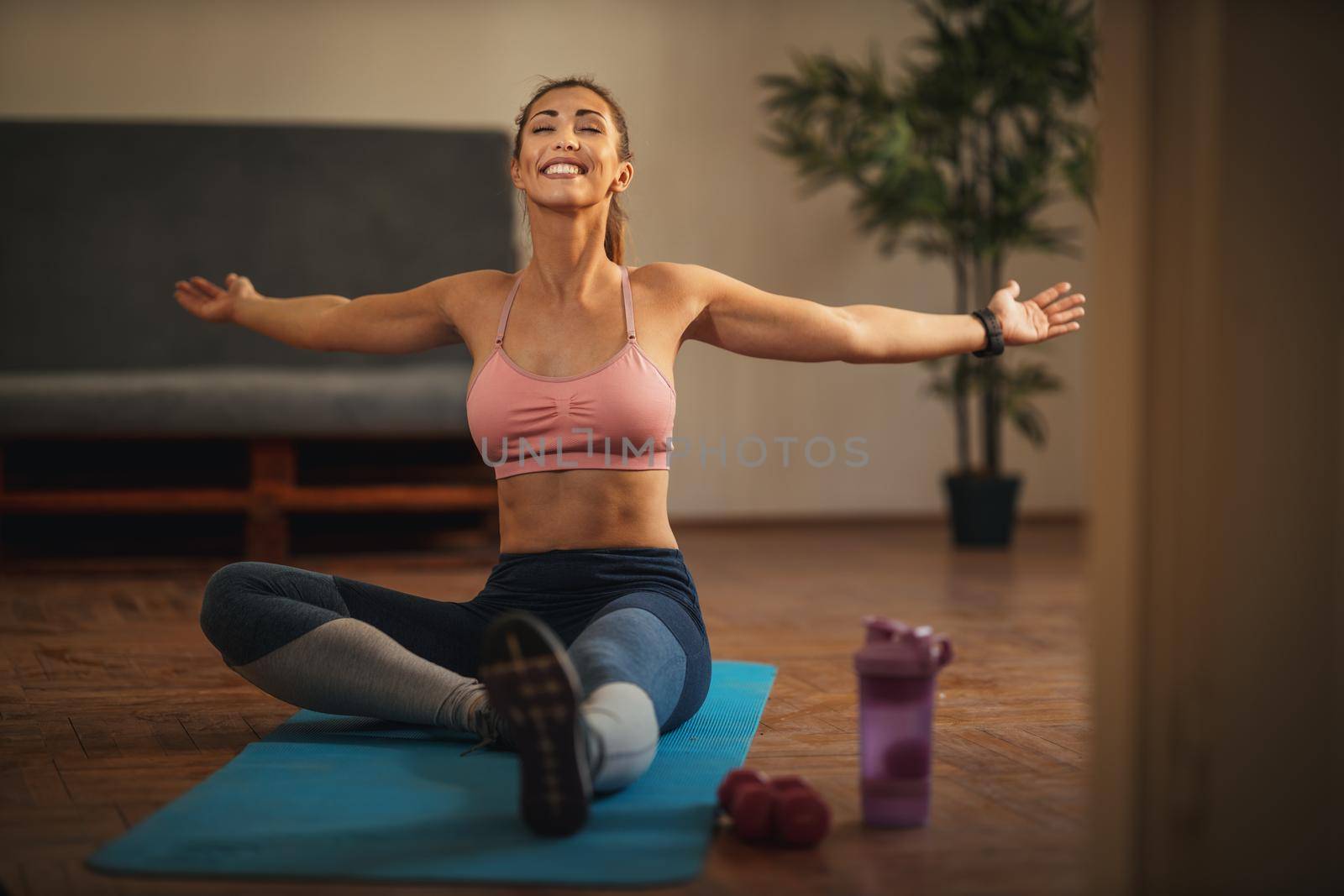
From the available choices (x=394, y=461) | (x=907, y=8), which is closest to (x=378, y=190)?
(x=394, y=461)

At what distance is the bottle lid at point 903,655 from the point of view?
153cm

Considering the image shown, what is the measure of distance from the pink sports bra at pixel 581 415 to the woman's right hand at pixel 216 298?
576mm

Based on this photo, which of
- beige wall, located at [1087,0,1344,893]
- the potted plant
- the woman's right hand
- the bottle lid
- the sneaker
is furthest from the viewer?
the potted plant

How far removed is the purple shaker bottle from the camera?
1.53 m

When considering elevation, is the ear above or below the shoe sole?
above

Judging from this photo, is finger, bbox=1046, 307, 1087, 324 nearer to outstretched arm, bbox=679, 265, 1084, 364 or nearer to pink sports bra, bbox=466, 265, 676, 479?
outstretched arm, bbox=679, 265, 1084, 364

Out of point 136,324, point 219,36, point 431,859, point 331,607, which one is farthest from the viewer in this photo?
point 219,36

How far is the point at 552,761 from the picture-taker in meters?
1.46

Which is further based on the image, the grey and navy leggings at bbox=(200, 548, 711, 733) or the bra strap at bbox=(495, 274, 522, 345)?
the bra strap at bbox=(495, 274, 522, 345)

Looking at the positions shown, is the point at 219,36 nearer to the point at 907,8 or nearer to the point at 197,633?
the point at 907,8

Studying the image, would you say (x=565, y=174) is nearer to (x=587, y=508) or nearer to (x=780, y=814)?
(x=587, y=508)

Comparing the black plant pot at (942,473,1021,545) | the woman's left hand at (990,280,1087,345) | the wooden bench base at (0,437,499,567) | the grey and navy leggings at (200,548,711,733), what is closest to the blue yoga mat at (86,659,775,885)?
the grey and navy leggings at (200,548,711,733)

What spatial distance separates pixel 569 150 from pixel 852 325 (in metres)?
0.47

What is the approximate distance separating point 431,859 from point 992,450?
12.2 feet
